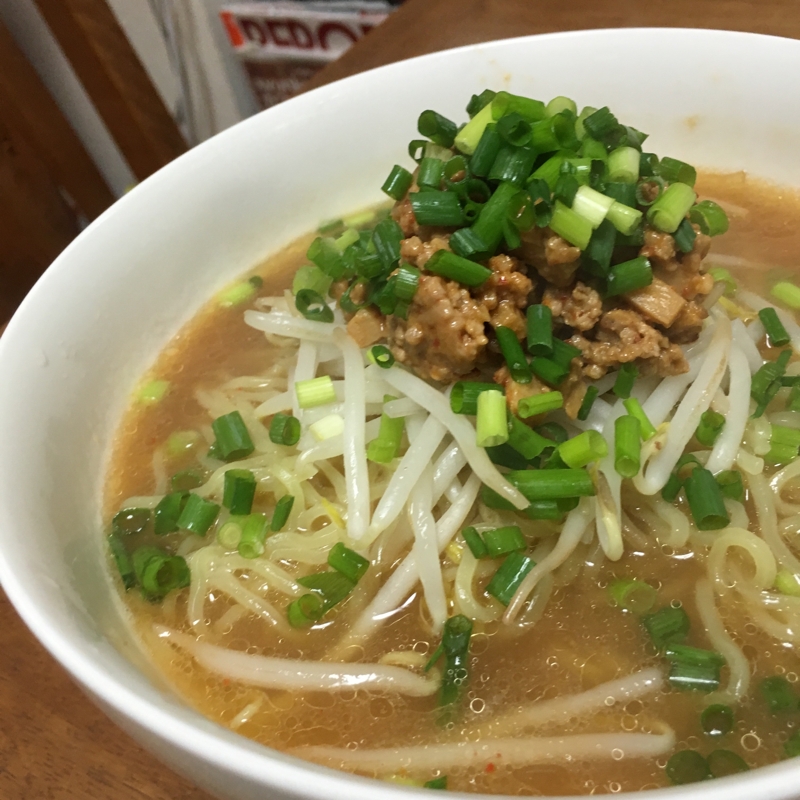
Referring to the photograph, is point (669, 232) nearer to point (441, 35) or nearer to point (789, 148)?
point (789, 148)

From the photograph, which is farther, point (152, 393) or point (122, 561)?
point (152, 393)

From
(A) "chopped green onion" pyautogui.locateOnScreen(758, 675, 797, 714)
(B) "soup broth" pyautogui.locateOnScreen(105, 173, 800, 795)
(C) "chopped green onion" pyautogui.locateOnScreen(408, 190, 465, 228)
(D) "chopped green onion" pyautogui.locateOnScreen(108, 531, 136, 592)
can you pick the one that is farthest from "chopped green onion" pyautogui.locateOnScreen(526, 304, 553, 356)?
(D) "chopped green onion" pyautogui.locateOnScreen(108, 531, 136, 592)

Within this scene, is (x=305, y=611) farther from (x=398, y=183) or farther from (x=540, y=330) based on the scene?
(x=398, y=183)

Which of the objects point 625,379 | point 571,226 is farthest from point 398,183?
point 625,379

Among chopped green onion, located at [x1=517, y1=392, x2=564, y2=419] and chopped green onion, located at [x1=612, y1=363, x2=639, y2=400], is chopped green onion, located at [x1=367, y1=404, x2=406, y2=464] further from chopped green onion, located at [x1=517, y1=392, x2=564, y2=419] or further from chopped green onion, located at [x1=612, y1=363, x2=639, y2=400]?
chopped green onion, located at [x1=612, y1=363, x2=639, y2=400]

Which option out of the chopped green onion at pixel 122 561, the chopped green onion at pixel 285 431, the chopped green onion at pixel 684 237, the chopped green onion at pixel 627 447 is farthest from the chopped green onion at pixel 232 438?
the chopped green onion at pixel 684 237

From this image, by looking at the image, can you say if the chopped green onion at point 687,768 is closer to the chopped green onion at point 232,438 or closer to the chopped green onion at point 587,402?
the chopped green onion at point 587,402
